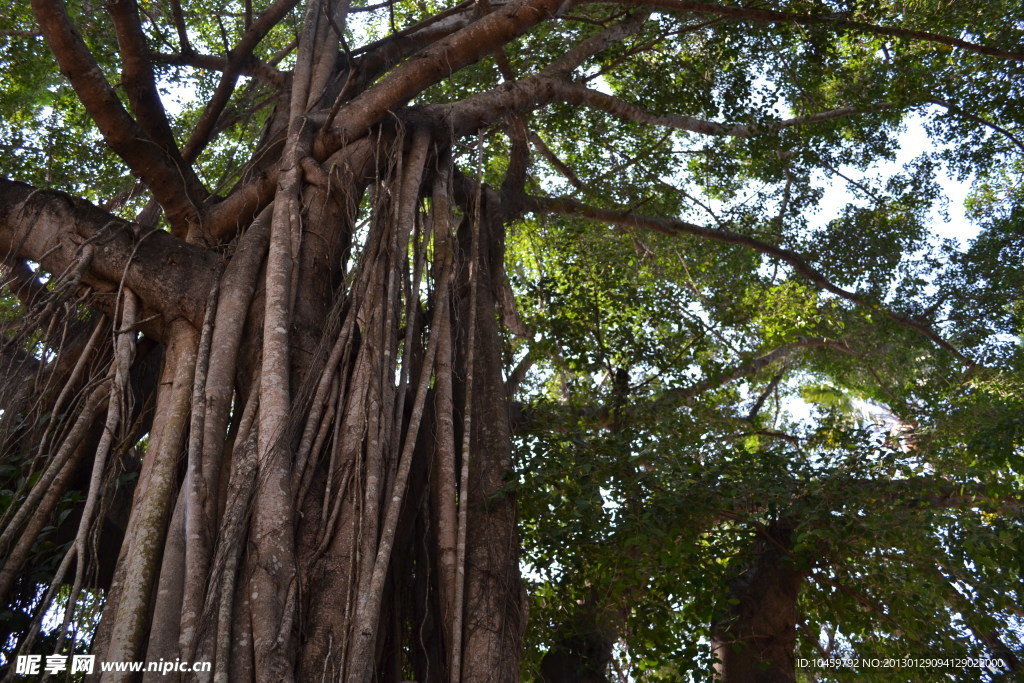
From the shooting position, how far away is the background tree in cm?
260

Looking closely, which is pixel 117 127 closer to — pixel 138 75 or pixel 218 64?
pixel 138 75

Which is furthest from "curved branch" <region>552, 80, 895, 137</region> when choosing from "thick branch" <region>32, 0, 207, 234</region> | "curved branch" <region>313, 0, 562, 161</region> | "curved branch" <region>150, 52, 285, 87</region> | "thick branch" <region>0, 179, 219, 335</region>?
"thick branch" <region>0, 179, 219, 335</region>

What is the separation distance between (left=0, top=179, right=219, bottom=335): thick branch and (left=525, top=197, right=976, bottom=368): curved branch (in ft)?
6.28

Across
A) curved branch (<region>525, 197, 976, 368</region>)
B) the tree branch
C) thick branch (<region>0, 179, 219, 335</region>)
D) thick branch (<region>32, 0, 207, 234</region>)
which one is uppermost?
the tree branch

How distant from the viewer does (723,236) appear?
5535mm

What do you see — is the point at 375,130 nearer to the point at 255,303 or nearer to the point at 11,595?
the point at 255,303

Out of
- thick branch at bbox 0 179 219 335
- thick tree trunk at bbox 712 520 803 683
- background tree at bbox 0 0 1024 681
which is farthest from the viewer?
thick tree trunk at bbox 712 520 803 683

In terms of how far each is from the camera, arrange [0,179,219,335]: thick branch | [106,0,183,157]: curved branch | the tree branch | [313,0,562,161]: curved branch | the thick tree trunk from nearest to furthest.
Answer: [0,179,219,335]: thick branch, [106,0,183,157]: curved branch, [313,0,562,161]: curved branch, the thick tree trunk, the tree branch

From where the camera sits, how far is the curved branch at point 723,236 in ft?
16.6

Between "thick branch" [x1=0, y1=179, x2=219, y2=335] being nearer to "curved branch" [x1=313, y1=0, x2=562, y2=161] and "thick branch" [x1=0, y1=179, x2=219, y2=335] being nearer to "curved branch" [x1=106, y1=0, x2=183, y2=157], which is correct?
"curved branch" [x1=106, y1=0, x2=183, y2=157]

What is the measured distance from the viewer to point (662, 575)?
3.22 metres

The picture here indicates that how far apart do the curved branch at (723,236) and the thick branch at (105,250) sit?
6.28 ft

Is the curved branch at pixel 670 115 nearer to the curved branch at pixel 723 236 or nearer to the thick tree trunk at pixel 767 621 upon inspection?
the curved branch at pixel 723 236

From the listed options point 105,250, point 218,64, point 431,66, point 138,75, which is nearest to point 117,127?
point 138,75
